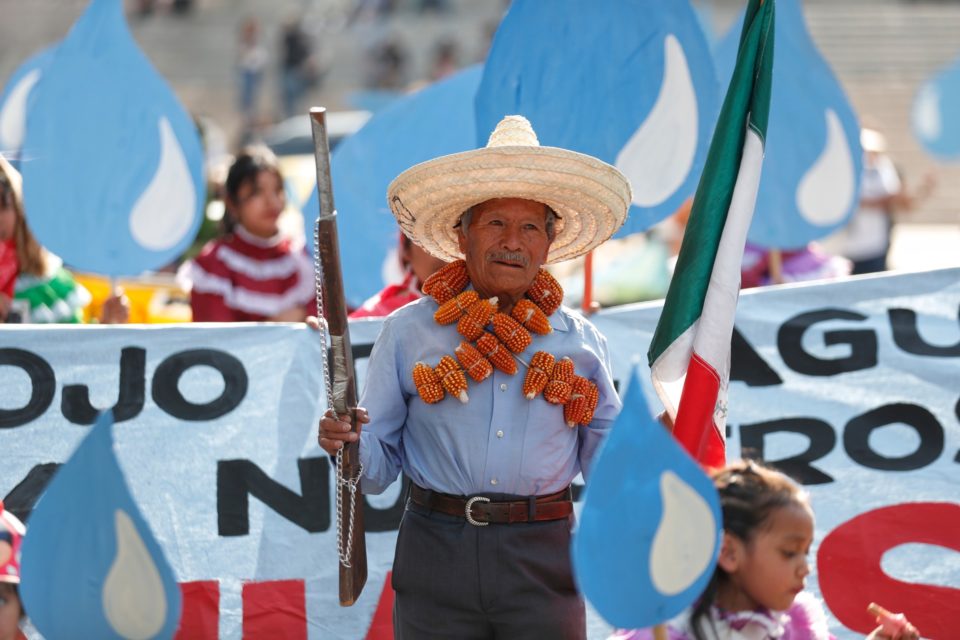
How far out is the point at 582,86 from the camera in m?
5.70

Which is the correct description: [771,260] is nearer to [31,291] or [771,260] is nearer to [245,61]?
[31,291]

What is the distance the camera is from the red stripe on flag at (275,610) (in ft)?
16.7

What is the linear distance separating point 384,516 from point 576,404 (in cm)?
153

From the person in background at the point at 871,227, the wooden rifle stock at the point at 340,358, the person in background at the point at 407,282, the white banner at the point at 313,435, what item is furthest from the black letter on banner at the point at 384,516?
the person in background at the point at 871,227

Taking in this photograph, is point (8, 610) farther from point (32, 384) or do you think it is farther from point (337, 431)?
point (32, 384)

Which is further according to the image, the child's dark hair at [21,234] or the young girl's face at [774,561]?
the child's dark hair at [21,234]

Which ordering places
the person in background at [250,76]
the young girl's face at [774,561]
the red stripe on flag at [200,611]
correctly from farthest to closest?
1. the person in background at [250,76]
2. the red stripe on flag at [200,611]
3. the young girl's face at [774,561]

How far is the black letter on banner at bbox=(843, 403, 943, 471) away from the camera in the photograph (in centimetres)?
529

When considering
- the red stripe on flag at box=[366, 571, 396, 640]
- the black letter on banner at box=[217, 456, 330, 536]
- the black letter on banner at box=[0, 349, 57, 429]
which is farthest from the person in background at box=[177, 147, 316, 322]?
the red stripe on flag at box=[366, 571, 396, 640]

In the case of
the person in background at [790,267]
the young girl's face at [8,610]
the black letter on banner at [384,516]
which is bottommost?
the young girl's face at [8,610]

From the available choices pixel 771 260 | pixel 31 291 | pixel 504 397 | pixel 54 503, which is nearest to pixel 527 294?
pixel 504 397

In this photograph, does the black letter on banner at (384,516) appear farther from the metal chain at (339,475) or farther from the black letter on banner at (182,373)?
the metal chain at (339,475)

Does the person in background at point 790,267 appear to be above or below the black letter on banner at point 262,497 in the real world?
above

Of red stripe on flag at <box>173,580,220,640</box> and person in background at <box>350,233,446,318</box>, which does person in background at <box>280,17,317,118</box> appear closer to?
person in background at <box>350,233,446,318</box>
